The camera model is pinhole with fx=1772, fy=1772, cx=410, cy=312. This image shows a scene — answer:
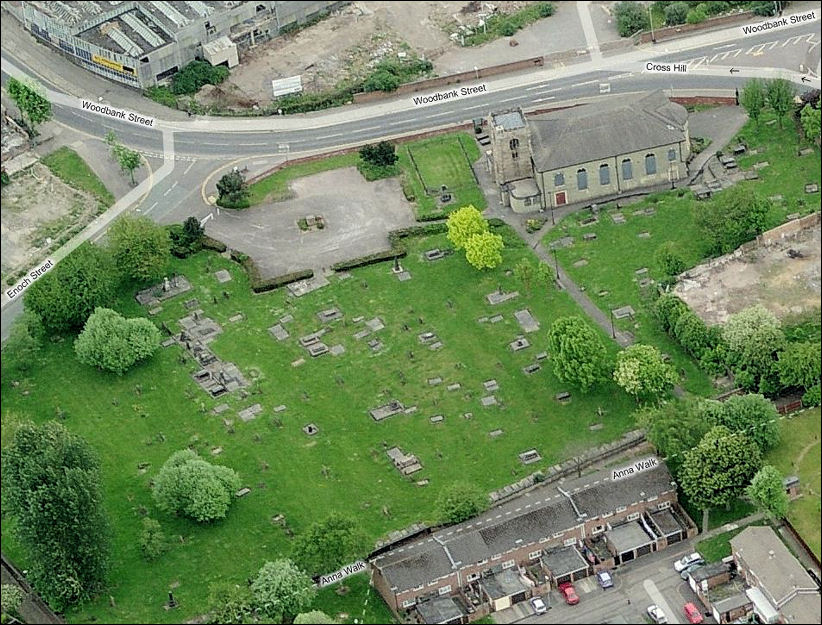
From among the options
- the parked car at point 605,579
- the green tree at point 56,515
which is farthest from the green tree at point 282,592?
the parked car at point 605,579

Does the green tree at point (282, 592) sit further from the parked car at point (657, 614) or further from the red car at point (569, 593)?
the parked car at point (657, 614)

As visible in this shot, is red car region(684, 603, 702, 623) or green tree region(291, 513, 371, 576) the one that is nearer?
red car region(684, 603, 702, 623)

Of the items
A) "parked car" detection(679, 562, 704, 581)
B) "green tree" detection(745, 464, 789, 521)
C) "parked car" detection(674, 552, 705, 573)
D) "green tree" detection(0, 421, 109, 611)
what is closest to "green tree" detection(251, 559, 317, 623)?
"green tree" detection(0, 421, 109, 611)

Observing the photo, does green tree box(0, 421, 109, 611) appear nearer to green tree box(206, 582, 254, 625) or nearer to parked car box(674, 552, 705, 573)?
green tree box(206, 582, 254, 625)

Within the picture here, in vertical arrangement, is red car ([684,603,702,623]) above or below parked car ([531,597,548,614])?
below

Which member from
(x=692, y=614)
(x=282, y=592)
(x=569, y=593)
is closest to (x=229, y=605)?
(x=282, y=592)
